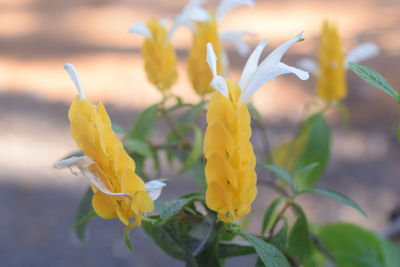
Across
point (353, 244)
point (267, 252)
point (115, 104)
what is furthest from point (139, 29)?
point (115, 104)

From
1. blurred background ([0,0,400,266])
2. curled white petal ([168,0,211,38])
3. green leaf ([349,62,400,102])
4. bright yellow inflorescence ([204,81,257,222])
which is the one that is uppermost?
curled white petal ([168,0,211,38])

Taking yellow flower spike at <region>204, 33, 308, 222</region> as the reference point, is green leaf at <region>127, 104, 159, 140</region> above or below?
below


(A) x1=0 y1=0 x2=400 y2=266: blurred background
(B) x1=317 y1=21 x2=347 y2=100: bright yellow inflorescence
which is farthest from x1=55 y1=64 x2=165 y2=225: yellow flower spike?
A: (A) x1=0 y1=0 x2=400 y2=266: blurred background

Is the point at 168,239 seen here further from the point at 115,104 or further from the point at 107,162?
the point at 115,104

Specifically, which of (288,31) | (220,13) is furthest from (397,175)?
(220,13)

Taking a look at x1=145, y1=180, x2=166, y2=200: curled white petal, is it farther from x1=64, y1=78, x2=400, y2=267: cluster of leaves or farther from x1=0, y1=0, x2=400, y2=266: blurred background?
x1=0, y1=0, x2=400, y2=266: blurred background

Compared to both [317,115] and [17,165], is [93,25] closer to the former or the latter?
[17,165]
